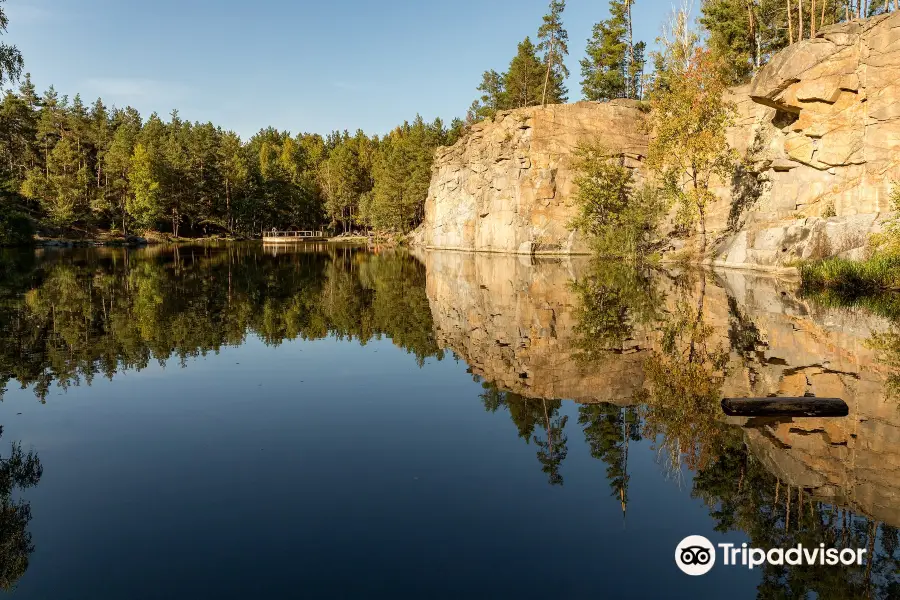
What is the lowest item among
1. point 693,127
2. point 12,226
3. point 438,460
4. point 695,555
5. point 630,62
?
point 695,555

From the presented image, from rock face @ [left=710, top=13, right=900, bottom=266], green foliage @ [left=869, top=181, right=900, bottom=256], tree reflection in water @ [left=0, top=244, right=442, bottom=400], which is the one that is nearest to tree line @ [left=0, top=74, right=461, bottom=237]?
tree reflection in water @ [left=0, top=244, right=442, bottom=400]

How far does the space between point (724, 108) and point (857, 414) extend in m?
43.5

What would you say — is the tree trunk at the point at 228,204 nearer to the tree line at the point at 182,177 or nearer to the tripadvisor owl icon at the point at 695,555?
the tree line at the point at 182,177

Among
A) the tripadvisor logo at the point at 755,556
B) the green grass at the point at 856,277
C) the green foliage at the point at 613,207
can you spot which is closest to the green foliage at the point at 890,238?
the green grass at the point at 856,277

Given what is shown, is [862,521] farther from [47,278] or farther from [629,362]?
[47,278]

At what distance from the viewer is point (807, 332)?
56.2 feet

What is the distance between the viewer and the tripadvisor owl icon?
229 inches

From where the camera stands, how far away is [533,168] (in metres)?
65.1

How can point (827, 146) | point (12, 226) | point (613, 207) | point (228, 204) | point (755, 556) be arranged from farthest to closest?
point (228, 204) < point (12, 226) < point (613, 207) < point (827, 146) < point (755, 556)

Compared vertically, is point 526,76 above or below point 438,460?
above

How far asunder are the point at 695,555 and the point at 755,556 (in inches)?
23.6

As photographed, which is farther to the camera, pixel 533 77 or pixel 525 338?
pixel 533 77

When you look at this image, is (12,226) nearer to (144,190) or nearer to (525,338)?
(144,190)

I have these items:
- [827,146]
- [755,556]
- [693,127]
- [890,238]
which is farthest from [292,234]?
[755,556]
